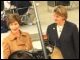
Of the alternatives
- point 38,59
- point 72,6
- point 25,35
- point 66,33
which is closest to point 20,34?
point 25,35

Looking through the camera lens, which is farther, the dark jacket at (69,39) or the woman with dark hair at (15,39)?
the dark jacket at (69,39)

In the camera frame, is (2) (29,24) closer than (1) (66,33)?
No

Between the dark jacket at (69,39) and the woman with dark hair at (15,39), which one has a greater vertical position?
the woman with dark hair at (15,39)

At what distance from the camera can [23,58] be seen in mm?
966

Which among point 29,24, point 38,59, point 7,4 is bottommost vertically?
point 29,24

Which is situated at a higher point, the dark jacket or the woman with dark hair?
the woman with dark hair

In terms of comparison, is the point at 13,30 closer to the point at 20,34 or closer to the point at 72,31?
the point at 20,34

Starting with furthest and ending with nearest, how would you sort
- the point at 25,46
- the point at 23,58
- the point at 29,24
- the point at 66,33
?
the point at 29,24, the point at 66,33, the point at 25,46, the point at 23,58

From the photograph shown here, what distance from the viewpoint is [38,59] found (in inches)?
39.6

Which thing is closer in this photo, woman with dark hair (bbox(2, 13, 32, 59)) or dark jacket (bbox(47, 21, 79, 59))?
woman with dark hair (bbox(2, 13, 32, 59))

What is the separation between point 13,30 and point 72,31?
0.54 meters

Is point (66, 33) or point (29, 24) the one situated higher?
point (66, 33)

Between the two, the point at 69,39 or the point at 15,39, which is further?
the point at 69,39

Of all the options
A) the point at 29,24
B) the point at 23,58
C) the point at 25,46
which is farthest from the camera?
the point at 29,24
